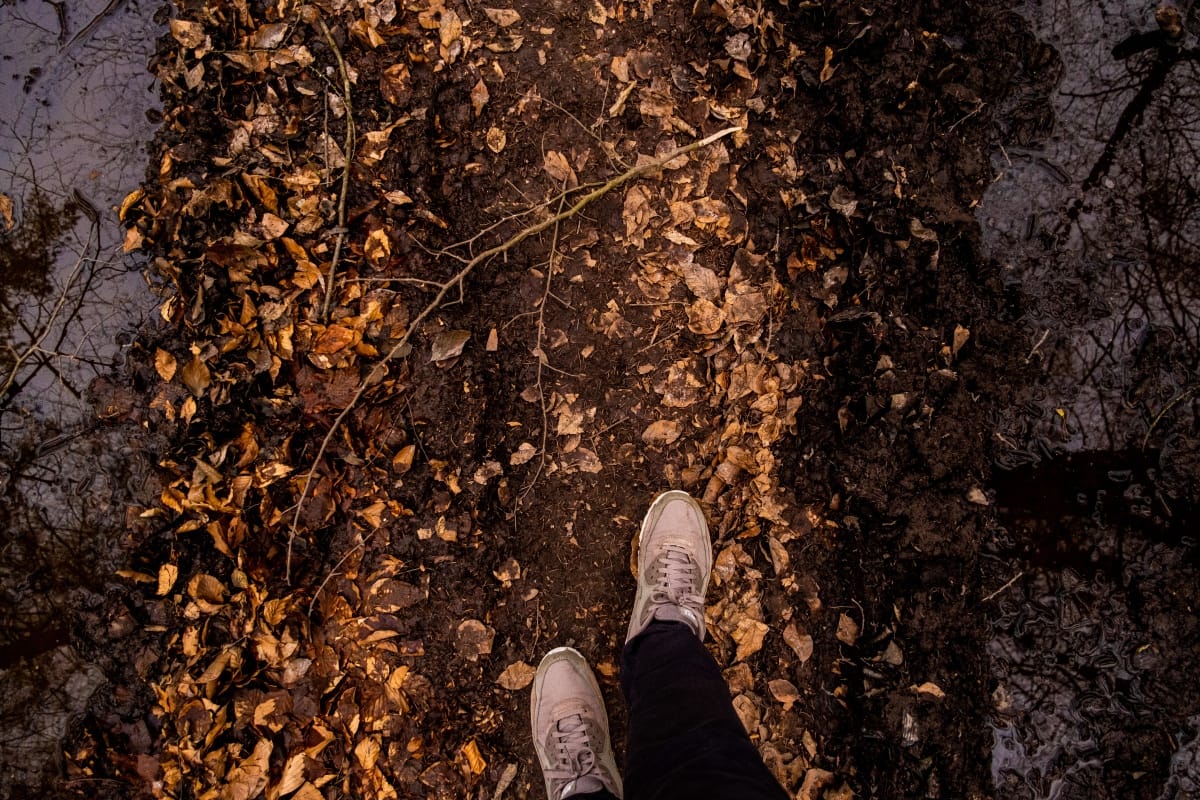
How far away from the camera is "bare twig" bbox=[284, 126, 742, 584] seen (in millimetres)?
1888

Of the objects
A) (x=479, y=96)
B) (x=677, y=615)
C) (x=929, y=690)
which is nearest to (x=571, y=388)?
(x=677, y=615)

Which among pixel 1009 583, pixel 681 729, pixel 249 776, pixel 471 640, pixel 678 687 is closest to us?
pixel 681 729

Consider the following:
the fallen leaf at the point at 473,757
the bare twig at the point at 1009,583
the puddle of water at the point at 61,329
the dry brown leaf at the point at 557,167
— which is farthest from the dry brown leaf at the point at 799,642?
the puddle of water at the point at 61,329

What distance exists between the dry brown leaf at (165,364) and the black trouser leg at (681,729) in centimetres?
177

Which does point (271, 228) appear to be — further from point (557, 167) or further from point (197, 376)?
point (557, 167)

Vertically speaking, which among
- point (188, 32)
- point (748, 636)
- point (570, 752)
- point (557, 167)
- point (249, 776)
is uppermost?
point (188, 32)

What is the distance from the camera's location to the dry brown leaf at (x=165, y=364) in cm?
198

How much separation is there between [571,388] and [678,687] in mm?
959

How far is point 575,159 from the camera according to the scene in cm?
198

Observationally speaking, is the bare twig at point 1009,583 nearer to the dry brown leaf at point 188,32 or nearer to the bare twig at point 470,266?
the bare twig at point 470,266

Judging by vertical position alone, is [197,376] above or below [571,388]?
above

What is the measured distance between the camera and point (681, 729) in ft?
4.93

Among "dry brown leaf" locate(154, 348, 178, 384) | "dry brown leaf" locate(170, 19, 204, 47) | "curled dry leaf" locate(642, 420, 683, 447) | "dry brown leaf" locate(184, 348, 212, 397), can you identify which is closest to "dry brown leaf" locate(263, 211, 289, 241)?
"dry brown leaf" locate(184, 348, 212, 397)

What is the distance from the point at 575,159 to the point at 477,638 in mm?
1617
